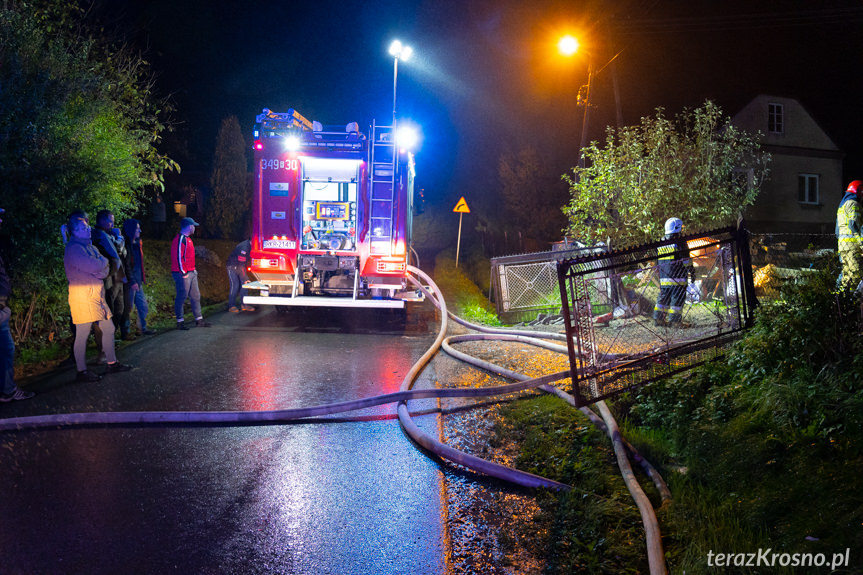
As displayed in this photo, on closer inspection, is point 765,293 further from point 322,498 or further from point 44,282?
point 44,282

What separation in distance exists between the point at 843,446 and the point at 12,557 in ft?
14.8

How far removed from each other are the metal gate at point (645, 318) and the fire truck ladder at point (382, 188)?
221 inches

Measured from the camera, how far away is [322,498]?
3.58 metres

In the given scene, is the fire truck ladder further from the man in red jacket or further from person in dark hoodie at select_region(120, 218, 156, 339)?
person in dark hoodie at select_region(120, 218, 156, 339)

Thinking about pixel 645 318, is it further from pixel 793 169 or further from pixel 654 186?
pixel 793 169

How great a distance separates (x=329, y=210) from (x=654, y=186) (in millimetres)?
6333

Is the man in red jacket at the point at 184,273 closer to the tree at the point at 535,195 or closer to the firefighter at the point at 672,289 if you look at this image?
the firefighter at the point at 672,289

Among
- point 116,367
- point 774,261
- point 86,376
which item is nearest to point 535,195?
point 774,261

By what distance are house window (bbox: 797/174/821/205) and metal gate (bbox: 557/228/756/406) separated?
86.2 ft

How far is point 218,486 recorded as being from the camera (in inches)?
148

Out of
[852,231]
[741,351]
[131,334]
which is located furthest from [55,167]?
[852,231]

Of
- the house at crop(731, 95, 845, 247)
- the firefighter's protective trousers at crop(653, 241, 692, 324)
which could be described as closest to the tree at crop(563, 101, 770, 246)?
the firefighter's protective trousers at crop(653, 241, 692, 324)

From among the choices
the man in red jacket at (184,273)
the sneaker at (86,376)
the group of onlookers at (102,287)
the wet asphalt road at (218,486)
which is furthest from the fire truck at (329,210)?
the sneaker at (86,376)

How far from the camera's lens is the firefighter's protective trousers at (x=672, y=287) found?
521 centimetres
